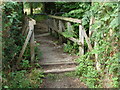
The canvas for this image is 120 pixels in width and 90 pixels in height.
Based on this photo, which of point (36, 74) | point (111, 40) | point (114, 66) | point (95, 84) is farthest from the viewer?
point (36, 74)

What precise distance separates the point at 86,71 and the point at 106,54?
3.00ft

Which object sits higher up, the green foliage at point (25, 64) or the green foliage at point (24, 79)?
the green foliage at point (25, 64)

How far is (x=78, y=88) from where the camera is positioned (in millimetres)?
4488

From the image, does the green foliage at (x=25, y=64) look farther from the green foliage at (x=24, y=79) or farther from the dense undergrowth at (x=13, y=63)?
the green foliage at (x=24, y=79)

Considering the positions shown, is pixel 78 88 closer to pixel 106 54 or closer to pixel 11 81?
pixel 106 54

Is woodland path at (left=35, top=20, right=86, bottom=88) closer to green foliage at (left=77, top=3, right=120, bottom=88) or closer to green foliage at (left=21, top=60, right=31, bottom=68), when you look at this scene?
green foliage at (left=77, top=3, right=120, bottom=88)

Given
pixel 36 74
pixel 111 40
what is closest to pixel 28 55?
pixel 36 74

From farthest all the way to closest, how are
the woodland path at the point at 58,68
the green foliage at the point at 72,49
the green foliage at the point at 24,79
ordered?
the green foliage at the point at 72,49 < the woodland path at the point at 58,68 < the green foliage at the point at 24,79

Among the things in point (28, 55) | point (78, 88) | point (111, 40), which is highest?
point (111, 40)

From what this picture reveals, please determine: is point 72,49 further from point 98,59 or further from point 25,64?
point 25,64

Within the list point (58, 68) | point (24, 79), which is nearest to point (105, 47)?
point (58, 68)

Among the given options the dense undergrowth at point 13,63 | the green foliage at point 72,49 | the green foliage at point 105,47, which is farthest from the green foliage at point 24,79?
the green foliage at point 72,49

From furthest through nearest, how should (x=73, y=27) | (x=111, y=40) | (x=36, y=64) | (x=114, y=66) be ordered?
(x=73, y=27) → (x=36, y=64) → (x=111, y=40) → (x=114, y=66)

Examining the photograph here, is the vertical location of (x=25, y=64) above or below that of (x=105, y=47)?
below
